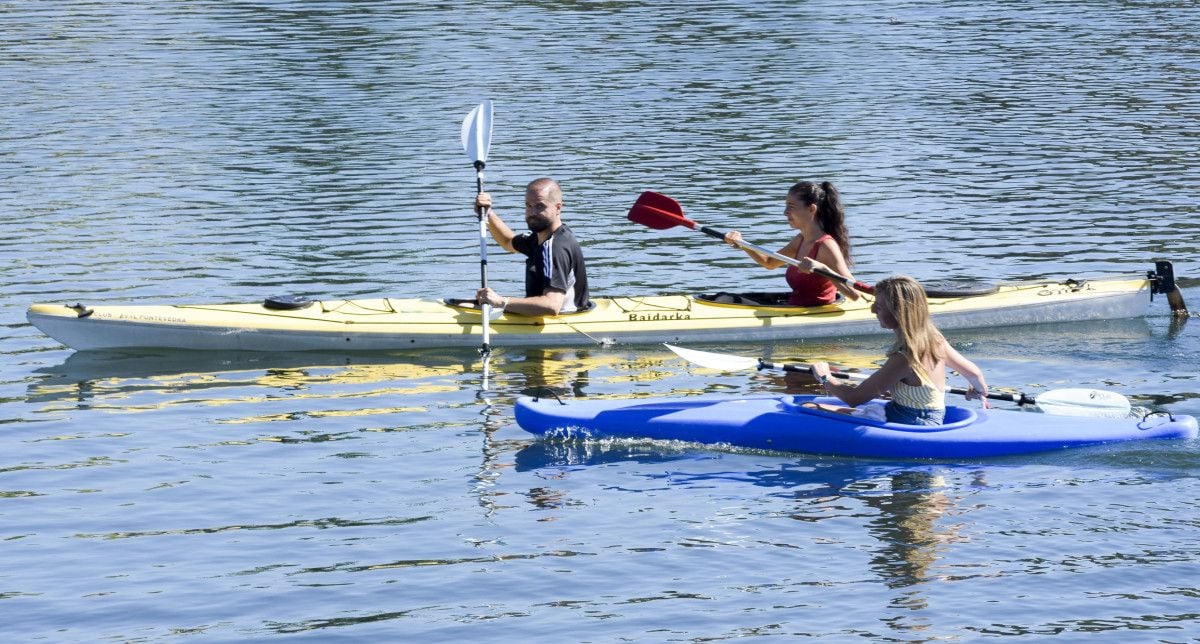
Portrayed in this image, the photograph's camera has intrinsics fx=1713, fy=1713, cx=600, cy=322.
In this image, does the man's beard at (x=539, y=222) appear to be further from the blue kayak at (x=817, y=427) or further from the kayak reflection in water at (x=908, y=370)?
the kayak reflection in water at (x=908, y=370)

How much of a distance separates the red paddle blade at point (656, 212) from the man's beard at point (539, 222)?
3.57 ft

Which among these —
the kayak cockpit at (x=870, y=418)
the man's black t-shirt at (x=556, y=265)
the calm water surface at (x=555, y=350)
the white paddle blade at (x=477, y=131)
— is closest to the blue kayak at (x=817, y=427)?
the kayak cockpit at (x=870, y=418)

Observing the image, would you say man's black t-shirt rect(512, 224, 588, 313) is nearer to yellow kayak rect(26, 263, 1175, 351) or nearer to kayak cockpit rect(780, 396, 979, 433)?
yellow kayak rect(26, 263, 1175, 351)

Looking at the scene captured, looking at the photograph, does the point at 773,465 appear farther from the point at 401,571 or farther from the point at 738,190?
the point at 738,190

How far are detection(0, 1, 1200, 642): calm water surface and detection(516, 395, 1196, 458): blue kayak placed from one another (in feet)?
0.36

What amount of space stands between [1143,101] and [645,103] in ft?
22.0

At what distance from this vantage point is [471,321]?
11773mm

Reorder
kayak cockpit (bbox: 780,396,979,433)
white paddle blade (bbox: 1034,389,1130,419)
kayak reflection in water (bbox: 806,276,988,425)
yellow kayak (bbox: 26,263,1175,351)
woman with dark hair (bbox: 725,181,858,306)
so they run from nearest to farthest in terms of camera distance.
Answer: kayak reflection in water (bbox: 806,276,988,425) → kayak cockpit (bbox: 780,396,979,433) → white paddle blade (bbox: 1034,389,1130,419) → woman with dark hair (bbox: 725,181,858,306) → yellow kayak (bbox: 26,263,1175,351)

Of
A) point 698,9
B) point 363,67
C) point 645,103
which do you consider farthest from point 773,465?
point 698,9

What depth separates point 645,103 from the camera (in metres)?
23.7

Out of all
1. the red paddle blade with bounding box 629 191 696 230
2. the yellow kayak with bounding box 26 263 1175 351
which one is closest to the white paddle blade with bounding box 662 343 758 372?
the yellow kayak with bounding box 26 263 1175 351

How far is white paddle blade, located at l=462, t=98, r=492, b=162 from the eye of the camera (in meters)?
12.9

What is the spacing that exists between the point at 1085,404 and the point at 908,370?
1.29m

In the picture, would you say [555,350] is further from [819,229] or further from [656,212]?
[819,229]
